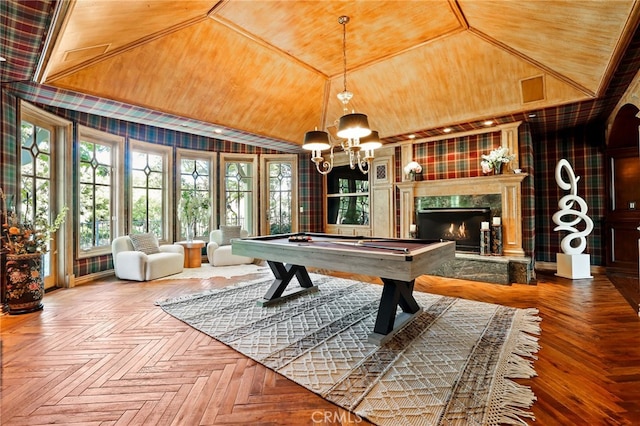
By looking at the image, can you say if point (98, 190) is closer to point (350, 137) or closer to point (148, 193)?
point (148, 193)

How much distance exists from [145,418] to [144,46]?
395 cm

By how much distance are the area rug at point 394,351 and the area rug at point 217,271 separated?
1377 millimetres

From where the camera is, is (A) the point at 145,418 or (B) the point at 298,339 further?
(B) the point at 298,339

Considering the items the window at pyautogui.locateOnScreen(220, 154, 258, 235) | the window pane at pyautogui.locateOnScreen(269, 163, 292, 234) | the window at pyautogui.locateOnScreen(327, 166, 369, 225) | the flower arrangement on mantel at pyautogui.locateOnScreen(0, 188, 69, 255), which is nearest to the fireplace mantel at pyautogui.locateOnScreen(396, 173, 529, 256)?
the window at pyautogui.locateOnScreen(327, 166, 369, 225)

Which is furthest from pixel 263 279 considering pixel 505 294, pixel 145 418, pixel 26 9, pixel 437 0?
pixel 437 0

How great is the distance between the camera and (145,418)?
165 cm

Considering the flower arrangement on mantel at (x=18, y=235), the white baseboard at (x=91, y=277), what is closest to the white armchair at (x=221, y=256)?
the white baseboard at (x=91, y=277)

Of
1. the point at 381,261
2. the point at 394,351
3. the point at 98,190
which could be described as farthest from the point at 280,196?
the point at 394,351

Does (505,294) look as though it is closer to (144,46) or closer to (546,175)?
(546,175)

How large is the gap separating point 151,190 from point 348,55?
185 inches

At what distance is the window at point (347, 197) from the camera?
23.0ft

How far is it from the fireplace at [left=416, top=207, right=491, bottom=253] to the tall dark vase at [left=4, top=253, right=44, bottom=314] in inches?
233

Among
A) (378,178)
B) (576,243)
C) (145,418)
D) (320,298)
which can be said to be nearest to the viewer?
(145,418)

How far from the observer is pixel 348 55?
14.2ft
